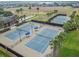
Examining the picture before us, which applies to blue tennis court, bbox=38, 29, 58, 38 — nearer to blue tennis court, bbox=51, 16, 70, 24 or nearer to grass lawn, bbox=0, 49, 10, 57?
blue tennis court, bbox=51, 16, 70, 24

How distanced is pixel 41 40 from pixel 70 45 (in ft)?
1.74

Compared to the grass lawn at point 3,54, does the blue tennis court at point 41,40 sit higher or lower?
higher

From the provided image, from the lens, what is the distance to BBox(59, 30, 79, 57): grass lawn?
2.63 meters

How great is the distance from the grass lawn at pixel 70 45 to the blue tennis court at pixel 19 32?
690 millimetres

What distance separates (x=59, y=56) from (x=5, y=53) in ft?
3.25

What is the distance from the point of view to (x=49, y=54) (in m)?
2.63

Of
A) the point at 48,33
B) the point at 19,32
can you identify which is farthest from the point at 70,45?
the point at 19,32

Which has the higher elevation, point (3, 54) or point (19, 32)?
point (19, 32)

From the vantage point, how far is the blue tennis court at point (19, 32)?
9.16 feet

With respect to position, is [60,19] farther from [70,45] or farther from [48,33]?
[70,45]

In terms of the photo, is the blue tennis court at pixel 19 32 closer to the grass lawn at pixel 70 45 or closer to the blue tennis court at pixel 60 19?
the blue tennis court at pixel 60 19

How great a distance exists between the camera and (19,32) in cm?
281

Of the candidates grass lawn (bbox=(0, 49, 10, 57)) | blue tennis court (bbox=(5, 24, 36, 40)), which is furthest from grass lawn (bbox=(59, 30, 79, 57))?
grass lawn (bbox=(0, 49, 10, 57))

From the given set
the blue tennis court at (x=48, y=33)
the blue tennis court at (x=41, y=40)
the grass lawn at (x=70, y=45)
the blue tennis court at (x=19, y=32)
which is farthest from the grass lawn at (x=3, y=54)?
the grass lawn at (x=70, y=45)
